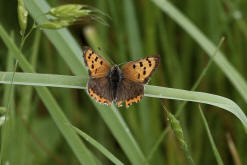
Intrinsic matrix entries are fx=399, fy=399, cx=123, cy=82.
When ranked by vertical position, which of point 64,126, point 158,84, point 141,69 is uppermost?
point 141,69

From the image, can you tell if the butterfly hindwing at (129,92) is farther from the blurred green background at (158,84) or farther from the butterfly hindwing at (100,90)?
the blurred green background at (158,84)

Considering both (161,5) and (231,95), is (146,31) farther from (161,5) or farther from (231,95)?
(231,95)

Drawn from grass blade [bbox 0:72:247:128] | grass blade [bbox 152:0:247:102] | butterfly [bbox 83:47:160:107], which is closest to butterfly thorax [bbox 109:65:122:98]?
butterfly [bbox 83:47:160:107]

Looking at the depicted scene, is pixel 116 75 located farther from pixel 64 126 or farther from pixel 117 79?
pixel 64 126

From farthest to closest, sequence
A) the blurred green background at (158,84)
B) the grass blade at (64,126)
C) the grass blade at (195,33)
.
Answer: the blurred green background at (158,84) < the grass blade at (195,33) < the grass blade at (64,126)

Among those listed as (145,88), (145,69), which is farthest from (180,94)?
(145,69)

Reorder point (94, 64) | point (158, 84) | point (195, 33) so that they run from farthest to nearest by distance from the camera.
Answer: point (158, 84)
point (195, 33)
point (94, 64)

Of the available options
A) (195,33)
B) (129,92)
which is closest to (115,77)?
(129,92)

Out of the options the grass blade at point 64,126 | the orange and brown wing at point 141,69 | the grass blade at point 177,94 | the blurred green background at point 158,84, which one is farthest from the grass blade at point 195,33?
the grass blade at point 64,126
